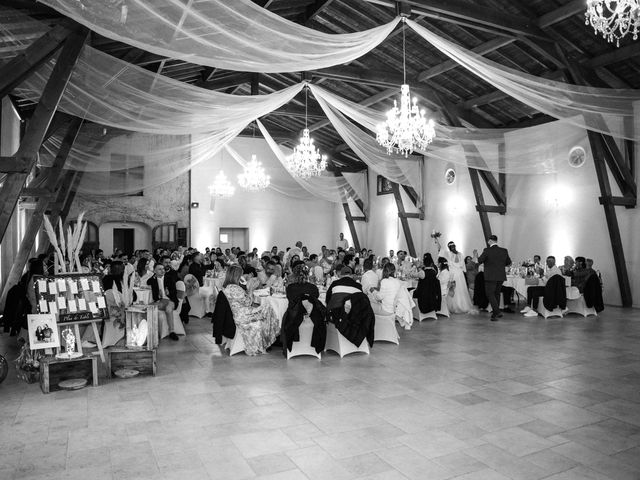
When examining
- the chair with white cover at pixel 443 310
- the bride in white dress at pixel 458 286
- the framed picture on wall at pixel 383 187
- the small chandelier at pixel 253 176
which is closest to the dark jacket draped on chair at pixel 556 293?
the bride in white dress at pixel 458 286

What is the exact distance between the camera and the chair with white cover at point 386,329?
5.93 m

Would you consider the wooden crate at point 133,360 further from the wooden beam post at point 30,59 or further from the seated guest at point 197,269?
the seated guest at point 197,269

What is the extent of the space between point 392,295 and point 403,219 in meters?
8.30

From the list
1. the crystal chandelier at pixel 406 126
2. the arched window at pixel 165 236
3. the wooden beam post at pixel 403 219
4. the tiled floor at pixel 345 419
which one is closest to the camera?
the tiled floor at pixel 345 419

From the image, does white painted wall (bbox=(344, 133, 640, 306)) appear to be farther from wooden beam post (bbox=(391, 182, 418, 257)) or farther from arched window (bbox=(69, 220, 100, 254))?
arched window (bbox=(69, 220, 100, 254))

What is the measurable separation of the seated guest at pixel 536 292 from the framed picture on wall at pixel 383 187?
750 cm

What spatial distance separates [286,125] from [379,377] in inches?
461

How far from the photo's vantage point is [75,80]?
16.3ft

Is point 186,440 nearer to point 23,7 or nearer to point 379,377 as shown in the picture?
point 379,377

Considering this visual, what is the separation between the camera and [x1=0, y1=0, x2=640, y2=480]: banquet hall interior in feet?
9.96

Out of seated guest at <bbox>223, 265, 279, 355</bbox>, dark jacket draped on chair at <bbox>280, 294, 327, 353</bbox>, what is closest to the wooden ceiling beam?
seated guest at <bbox>223, 265, 279, 355</bbox>

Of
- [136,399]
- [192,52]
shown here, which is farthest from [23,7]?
[136,399]

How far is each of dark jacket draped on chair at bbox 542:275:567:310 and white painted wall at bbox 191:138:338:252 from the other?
9190 mm

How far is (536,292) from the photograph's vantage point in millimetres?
8055
